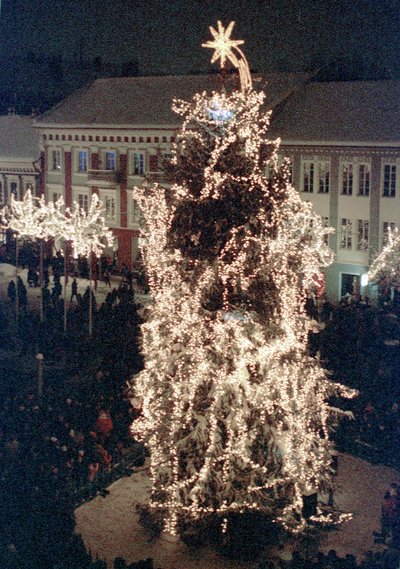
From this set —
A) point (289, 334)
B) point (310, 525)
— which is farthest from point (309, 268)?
point (310, 525)

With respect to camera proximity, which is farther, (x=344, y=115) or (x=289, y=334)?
(x=344, y=115)

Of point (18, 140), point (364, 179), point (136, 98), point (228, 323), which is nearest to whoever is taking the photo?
point (228, 323)

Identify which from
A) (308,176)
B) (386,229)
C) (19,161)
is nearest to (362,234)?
(386,229)

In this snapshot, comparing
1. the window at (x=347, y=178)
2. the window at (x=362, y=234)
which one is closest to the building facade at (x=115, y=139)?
the window at (x=347, y=178)

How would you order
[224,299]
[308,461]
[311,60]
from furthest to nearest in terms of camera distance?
[311,60] < [308,461] < [224,299]

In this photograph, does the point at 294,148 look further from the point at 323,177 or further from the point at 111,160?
the point at 111,160

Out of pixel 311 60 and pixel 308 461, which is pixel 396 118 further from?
pixel 308 461

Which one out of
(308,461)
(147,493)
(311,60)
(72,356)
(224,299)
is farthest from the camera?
(311,60)

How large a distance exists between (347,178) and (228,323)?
18866 mm

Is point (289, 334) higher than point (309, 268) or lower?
lower

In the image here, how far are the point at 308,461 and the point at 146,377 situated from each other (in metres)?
2.53

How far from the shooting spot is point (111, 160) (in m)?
36.8

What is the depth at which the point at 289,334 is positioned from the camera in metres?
12.1

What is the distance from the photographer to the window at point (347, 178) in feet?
97.9
